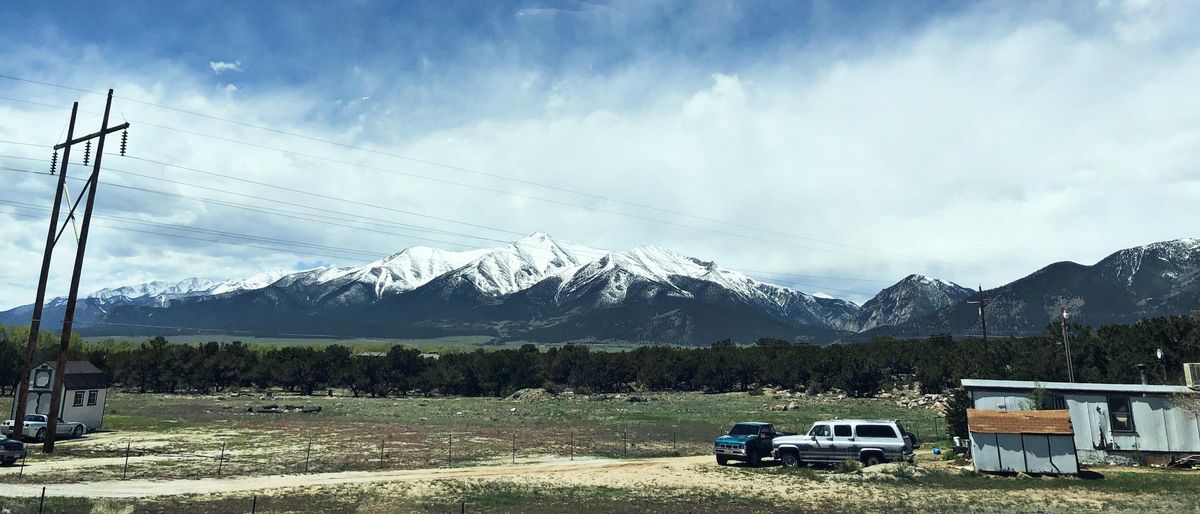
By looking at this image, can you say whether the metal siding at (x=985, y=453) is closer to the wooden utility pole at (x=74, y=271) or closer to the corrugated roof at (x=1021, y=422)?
the corrugated roof at (x=1021, y=422)

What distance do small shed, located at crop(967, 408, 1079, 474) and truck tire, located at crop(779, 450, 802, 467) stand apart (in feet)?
26.6

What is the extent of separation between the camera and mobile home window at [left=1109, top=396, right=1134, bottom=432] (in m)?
35.0

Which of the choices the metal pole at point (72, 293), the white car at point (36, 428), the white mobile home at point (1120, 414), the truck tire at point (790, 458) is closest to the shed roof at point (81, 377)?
the white car at point (36, 428)

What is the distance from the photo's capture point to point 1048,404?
36000 millimetres

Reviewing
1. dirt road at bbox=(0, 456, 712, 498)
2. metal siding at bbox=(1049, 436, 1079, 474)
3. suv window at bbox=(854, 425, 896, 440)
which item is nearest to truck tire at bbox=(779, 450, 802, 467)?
suv window at bbox=(854, 425, 896, 440)

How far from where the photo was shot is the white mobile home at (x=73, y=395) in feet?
169

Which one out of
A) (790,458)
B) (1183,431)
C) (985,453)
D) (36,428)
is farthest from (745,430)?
(36,428)

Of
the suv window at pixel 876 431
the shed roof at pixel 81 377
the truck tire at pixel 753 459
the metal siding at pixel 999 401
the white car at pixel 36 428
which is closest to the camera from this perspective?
the suv window at pixel 876 431

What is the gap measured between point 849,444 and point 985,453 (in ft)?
19.6

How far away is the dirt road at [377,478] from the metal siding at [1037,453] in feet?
50.5

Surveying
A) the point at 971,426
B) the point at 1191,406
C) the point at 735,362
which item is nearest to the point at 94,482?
the point at 971,426

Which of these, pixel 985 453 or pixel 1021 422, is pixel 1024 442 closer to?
pixel 1021 422

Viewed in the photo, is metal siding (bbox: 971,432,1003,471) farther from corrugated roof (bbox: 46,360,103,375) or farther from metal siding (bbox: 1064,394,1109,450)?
corrugated roof (bbox: 46,360,103,375)

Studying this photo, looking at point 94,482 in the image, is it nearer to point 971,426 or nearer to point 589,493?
point 589,493
